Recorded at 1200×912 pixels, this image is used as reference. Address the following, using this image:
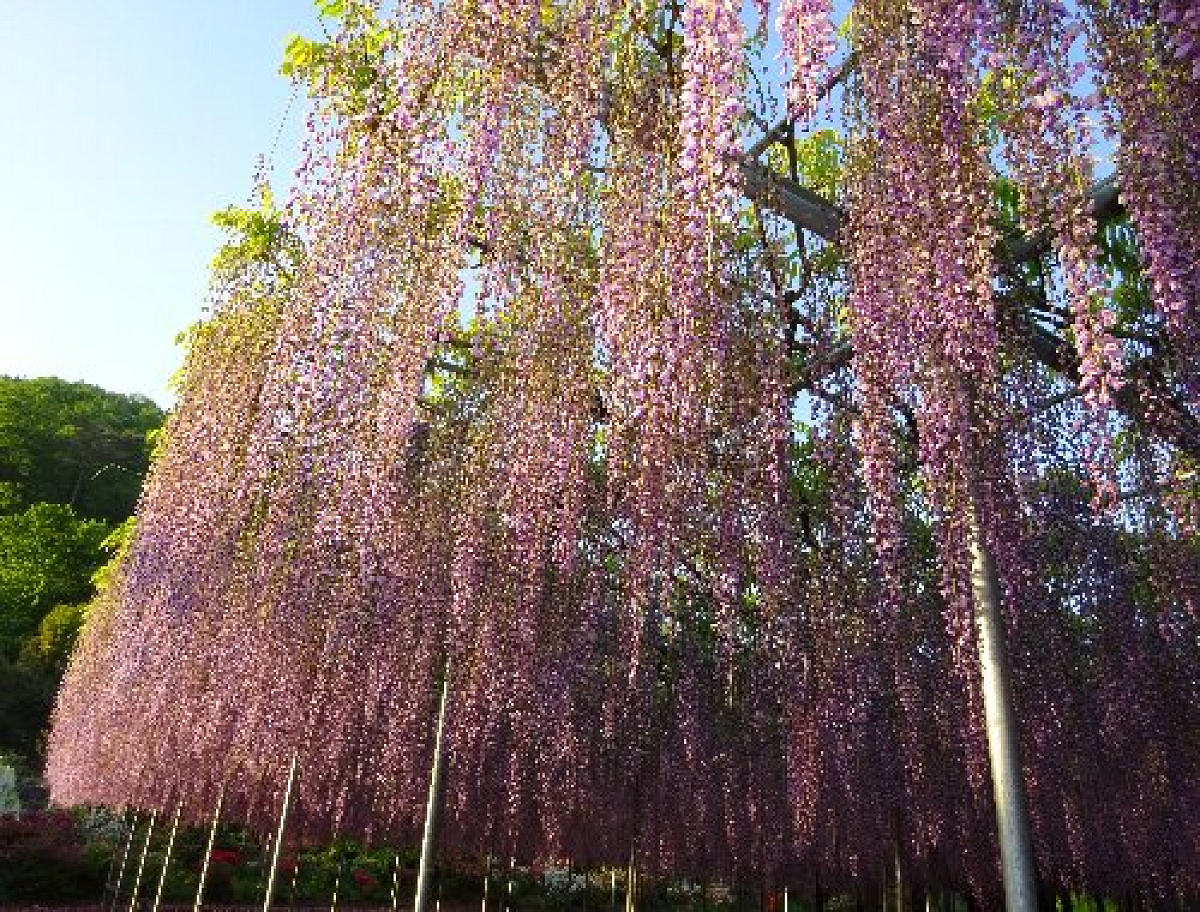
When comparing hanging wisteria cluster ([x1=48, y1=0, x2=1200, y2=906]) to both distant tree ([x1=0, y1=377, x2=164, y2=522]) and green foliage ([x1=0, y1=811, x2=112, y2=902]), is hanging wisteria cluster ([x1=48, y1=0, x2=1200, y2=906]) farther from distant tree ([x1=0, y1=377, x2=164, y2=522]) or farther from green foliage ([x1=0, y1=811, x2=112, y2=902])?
distant tree ([x1=0, y1=377, x2=164, y2=522])

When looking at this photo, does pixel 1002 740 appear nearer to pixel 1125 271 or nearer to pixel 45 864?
pixel 1125 271

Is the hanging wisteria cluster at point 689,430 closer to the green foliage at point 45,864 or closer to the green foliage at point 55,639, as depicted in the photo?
the green foliage at point 45,864

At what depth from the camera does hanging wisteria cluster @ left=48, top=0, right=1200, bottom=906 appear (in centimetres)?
396

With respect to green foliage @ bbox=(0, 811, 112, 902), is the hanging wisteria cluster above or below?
above

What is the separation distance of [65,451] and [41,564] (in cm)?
1068

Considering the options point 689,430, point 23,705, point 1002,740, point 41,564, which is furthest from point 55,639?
point 1002,740

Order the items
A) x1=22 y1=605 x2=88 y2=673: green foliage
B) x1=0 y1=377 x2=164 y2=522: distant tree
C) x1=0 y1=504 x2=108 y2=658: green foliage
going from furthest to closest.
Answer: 1. x1=0 y1=377 x2=164 y2=522: distant tree
2. x1=0 y1=504 x2=108 y2=658: green foliage
3. x1=22 y1=605 x2=88 y2=673: green foliage

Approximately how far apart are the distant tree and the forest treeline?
4 cm

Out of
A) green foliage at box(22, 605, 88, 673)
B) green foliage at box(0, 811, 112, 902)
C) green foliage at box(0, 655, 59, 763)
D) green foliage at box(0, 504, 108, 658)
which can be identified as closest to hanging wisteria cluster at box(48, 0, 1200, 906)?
green foliage at box(0, 811, 112, 902)

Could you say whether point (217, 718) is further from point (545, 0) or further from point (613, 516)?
point (545, 0)

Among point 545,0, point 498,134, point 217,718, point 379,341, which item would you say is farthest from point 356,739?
point 545,0

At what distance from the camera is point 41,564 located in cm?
3147

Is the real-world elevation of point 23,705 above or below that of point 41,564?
below

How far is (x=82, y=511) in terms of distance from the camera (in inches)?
1550
